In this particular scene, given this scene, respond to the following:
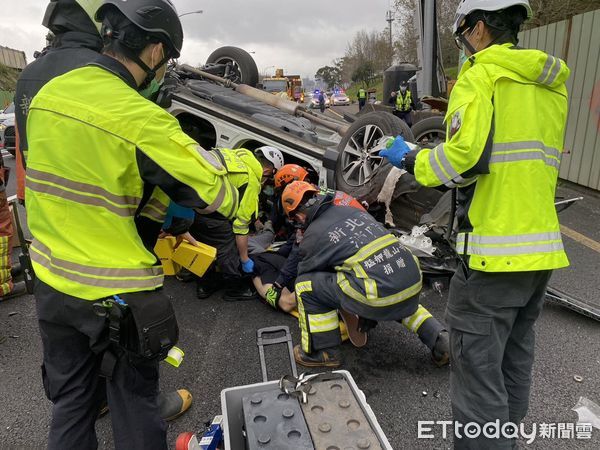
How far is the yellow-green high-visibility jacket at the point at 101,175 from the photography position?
54.9 inches

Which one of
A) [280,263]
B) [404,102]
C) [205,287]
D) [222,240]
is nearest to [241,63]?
[222,240]

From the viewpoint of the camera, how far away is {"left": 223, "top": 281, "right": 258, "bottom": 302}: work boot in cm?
380

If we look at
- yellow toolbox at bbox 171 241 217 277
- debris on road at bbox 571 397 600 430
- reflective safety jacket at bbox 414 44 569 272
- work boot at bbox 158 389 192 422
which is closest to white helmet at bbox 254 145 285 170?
yellow toolbox at bbox 171 241 217 277

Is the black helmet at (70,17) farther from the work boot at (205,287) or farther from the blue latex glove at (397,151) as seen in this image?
the work boot at (205,287)

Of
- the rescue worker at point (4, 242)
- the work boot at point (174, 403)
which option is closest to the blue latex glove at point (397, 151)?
the work boot at point (174, 403)

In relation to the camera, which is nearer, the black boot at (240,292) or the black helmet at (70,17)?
the black helmet at (70,17)

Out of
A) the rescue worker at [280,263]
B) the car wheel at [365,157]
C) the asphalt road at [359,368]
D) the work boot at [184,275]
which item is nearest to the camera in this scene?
the asphalt road at [359,368]

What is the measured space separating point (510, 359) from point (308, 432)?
109cm

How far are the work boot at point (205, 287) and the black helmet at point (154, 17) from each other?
8.46ft

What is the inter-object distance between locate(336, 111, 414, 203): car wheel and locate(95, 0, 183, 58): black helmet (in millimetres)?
2943

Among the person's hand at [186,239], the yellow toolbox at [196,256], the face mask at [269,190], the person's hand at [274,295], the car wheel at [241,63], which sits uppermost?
the car wheel at [241,63]

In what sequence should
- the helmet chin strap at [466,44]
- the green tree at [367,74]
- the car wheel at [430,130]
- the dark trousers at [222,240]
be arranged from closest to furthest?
the helmet chin strap at [466,44], the dark trousers at [222,240], the car wheel at [430,130], the green tree at [367,74]

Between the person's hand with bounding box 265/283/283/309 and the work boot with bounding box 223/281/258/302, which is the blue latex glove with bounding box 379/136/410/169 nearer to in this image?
the person's hand with bounding box 265/283/283/309

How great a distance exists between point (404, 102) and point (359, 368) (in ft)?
31.9
